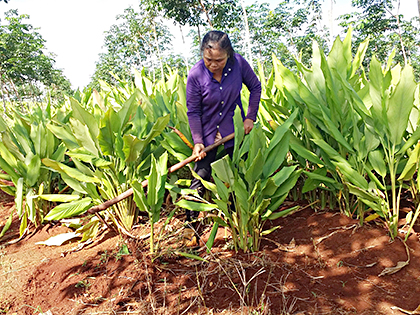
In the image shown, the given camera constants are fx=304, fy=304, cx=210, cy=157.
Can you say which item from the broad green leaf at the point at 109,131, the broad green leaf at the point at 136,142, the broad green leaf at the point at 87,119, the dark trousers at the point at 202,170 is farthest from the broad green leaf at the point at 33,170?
the dark trousers at the point at 202,170

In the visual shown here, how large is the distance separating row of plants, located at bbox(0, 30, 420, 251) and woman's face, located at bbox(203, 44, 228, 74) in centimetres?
33

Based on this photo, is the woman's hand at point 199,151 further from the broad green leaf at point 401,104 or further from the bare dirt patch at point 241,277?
the broad green leaf at point 401,104

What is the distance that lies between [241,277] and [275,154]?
0.74 meters

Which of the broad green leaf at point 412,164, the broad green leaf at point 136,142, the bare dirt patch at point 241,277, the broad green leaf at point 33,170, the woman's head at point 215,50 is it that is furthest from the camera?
the broad green leaf at point 33,170

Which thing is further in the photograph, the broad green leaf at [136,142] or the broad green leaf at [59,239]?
the broad green leaf at [59,239]

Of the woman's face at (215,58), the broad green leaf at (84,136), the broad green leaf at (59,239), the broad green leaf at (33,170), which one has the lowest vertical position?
the broad green leaf at (59,239)

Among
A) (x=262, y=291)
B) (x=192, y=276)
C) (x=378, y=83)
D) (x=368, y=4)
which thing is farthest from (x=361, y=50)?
(x=368, y=4)

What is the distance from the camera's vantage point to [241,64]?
2.07 meters

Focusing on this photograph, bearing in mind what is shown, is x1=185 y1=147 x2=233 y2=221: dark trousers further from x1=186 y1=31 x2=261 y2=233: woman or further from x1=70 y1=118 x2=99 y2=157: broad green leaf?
x1=70 y1=118 x2=99 y2=157: broad green leaf

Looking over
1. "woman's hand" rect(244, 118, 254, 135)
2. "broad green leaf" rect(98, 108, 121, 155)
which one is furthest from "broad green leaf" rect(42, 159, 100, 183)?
"woman's hand" rect(244, 118, 254, 135)

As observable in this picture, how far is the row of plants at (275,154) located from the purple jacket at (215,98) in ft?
0.52

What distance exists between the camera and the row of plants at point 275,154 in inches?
66.4

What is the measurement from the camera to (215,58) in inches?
73.0

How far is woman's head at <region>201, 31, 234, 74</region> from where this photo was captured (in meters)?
1.83
